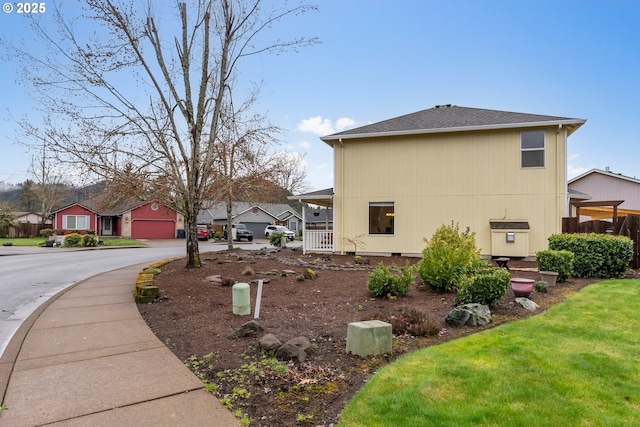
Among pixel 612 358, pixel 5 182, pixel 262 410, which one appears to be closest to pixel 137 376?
pixel 262 410

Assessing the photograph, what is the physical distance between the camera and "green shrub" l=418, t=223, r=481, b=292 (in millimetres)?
7020

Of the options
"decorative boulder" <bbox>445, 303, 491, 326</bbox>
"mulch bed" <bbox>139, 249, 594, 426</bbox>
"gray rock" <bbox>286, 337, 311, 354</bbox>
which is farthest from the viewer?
"decorative boulder" <bbox>445, 303, 491, 326</bbox>

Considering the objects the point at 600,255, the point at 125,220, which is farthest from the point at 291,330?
the point at 125,220

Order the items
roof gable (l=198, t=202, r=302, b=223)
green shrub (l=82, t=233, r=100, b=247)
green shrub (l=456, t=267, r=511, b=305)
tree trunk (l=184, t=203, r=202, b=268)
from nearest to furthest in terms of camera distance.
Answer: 1. green shrub (l=456, t=267, r=511, b=305)
2. tree trunk (l=184, t=203, r=202, b=268)
3. green shrub (l=82, t=233, r=100, b=247)
4. roof gable (l=198, t=202, r=302, b=223)

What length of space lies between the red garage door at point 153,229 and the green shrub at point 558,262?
124ft

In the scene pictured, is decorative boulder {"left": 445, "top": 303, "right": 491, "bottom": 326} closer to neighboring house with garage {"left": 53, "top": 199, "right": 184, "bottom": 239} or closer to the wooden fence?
the wooden fence

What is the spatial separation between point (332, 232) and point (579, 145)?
1364 centimetres

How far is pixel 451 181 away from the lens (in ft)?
44.3

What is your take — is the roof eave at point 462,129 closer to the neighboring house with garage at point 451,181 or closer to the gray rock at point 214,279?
the neighboring house with garage at point 451,181

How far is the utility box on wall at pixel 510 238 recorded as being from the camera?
12.4 metres

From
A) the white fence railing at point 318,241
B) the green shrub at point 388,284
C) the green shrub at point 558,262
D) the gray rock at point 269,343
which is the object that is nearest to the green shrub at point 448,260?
the green shrub at point 388,284

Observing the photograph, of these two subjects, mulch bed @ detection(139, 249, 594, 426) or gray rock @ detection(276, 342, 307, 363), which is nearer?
mulch bed @ detection(139, 249, 594, 426)

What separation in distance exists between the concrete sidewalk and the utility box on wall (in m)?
11.1

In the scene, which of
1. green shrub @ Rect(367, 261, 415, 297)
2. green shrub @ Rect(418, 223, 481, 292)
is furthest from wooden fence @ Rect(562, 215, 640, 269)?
green shrub @ Rect(367, 261, 415, 297)
